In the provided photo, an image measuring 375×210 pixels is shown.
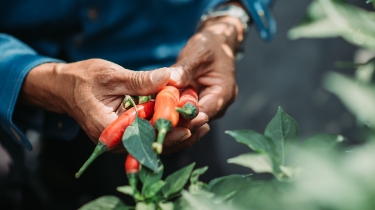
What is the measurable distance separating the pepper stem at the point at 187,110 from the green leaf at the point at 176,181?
247 millimetres

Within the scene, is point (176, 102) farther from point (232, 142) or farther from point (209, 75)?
point (232, 142)

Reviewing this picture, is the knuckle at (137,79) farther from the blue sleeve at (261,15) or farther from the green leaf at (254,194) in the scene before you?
the blue sleeve at (261,15)

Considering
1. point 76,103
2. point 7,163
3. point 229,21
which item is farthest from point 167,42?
point 7,163

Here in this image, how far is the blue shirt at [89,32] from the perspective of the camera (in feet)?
4.56

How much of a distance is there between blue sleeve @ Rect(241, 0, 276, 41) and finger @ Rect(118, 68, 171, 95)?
743 millimetres

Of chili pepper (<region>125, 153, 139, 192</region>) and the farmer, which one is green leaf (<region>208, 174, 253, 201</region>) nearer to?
chili pepper (<region>125, 153, 139, 192</region>)

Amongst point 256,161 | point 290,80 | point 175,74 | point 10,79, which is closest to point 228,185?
point 256,161

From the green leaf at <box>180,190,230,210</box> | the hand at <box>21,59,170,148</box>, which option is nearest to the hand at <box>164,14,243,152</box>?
the hand at <box>21,59,170,148</box>

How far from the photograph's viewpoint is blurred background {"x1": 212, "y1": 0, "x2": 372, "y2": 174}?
267cm

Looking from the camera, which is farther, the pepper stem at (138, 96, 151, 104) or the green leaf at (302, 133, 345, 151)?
the pepper stem at (138, 96, 151, 104)

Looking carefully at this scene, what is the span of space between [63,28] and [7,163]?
1.75 ft

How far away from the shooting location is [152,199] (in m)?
0.69

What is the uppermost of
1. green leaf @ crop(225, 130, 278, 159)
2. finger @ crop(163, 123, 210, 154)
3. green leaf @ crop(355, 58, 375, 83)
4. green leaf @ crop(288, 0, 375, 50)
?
green leaf @ crop(288, 0, 375, 50)

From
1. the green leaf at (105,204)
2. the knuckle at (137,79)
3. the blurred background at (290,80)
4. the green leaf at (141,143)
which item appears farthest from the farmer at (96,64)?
the blurred background at (290,80)
